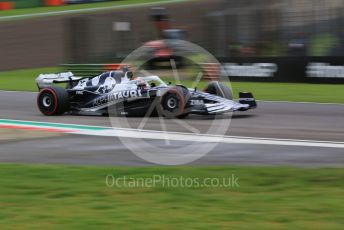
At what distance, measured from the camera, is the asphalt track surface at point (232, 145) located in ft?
30.0

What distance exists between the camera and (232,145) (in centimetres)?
1041

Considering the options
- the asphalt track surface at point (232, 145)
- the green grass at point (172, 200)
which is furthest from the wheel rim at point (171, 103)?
the green grass at point (172, 200)

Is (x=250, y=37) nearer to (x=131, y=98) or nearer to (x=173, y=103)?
(x=131, y=98)

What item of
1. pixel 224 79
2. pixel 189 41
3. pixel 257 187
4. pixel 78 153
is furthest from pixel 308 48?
pixel 257 187

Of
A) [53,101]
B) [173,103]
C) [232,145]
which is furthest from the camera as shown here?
[53,101]

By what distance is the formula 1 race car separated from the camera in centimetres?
1341

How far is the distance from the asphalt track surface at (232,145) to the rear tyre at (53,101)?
186 millimetres

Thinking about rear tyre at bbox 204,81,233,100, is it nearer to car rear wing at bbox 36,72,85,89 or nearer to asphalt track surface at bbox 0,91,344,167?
asphalt track surface at bbox 0,91,344,167

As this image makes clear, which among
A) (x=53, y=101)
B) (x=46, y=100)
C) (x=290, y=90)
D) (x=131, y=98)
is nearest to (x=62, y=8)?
(x=290, y=90)

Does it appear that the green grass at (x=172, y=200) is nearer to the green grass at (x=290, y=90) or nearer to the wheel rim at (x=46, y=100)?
the wheel rim at (x=46, y=100)

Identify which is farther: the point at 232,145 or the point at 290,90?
the point at 290,90

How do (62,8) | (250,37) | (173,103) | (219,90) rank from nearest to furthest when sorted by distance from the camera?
(173,103), (219,90), (250,37), (62,8)

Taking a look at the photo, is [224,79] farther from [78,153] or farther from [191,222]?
[191,222]

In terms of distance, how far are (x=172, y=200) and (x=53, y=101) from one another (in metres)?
8.75
